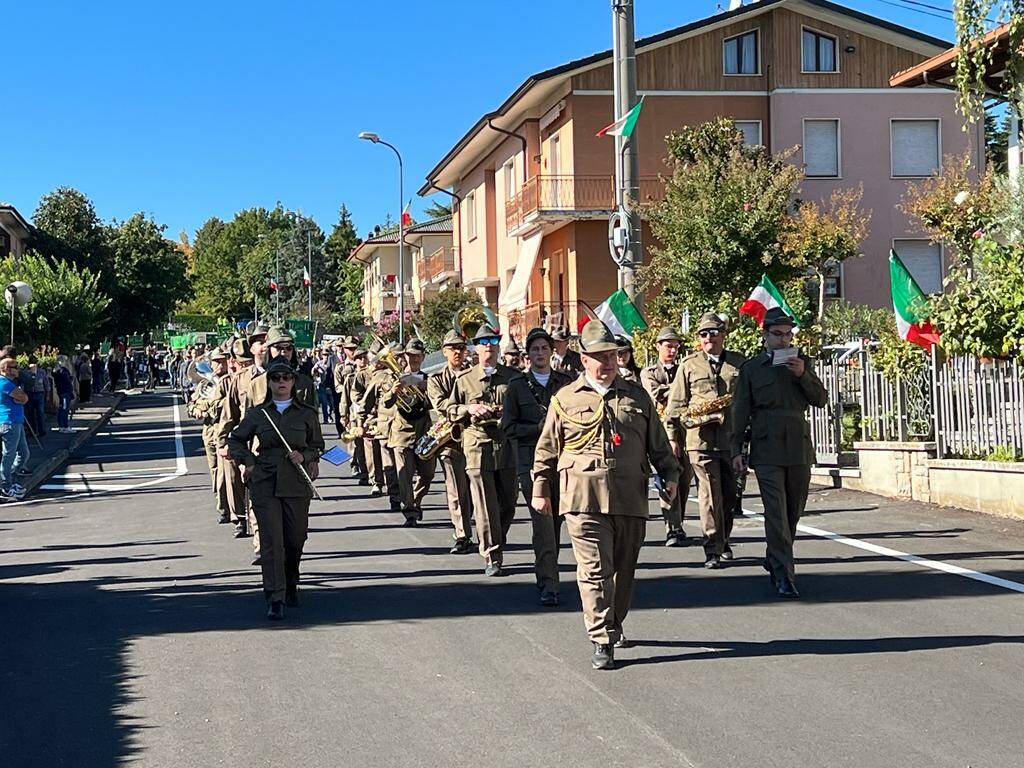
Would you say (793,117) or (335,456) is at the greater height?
(793,117)

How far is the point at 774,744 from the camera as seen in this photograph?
5590mm

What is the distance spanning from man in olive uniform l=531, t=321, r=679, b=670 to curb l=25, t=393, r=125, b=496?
13302mm

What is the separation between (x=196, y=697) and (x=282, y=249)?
101719 mm

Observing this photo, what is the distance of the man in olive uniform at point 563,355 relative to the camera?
12.0 metres

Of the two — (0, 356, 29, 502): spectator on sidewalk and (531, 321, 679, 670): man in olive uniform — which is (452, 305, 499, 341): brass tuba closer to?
(0, 356, 29, 502): spectator on sidewalk

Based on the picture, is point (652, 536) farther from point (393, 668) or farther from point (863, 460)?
point (393, 668)

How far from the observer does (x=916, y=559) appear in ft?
34.1

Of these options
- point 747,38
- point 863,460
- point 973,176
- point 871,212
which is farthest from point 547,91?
point 863,460

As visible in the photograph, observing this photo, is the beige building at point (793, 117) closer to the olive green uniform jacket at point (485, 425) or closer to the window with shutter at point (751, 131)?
the window with shutter at point (751, 131)

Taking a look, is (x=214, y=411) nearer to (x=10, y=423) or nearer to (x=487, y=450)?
(x=487, y=450)

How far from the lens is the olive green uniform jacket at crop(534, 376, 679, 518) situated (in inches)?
283

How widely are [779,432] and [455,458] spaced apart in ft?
10.6

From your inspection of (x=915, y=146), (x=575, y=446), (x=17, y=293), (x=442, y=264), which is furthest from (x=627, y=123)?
(x=442, y=264)

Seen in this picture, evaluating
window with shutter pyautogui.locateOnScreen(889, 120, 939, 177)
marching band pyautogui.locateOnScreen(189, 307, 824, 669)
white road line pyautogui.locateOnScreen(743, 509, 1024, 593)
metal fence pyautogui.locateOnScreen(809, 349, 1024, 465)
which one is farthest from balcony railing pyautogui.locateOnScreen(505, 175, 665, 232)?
white road line pyautogui.locateOnScreen(743, 509, 1024, 593)
